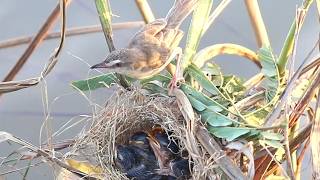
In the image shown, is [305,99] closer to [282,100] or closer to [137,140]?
[282,100]

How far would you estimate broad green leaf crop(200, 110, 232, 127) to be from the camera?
29.3 inches

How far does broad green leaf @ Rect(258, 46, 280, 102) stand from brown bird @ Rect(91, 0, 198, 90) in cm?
11

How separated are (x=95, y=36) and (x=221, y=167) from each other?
66 centimetres

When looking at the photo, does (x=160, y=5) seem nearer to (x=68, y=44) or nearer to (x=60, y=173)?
(x=68, y=44)

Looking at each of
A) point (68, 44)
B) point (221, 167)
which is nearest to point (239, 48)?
point (221, 167)

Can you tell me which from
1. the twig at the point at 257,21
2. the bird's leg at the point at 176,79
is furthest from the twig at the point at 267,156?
the twig at the point at 257,21

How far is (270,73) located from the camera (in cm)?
85

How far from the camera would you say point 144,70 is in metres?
0.84

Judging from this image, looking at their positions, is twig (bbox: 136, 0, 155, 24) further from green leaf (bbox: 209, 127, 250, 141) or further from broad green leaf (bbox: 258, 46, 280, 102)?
green leaf (bbox: 209, 127, 250, 141)

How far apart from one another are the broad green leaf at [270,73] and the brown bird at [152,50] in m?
0.11

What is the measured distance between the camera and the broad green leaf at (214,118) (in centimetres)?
74

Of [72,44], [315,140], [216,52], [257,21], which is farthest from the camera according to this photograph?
[72,44]

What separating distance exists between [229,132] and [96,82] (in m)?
0.20

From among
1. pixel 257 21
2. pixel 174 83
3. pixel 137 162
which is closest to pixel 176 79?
pixel 174 83
